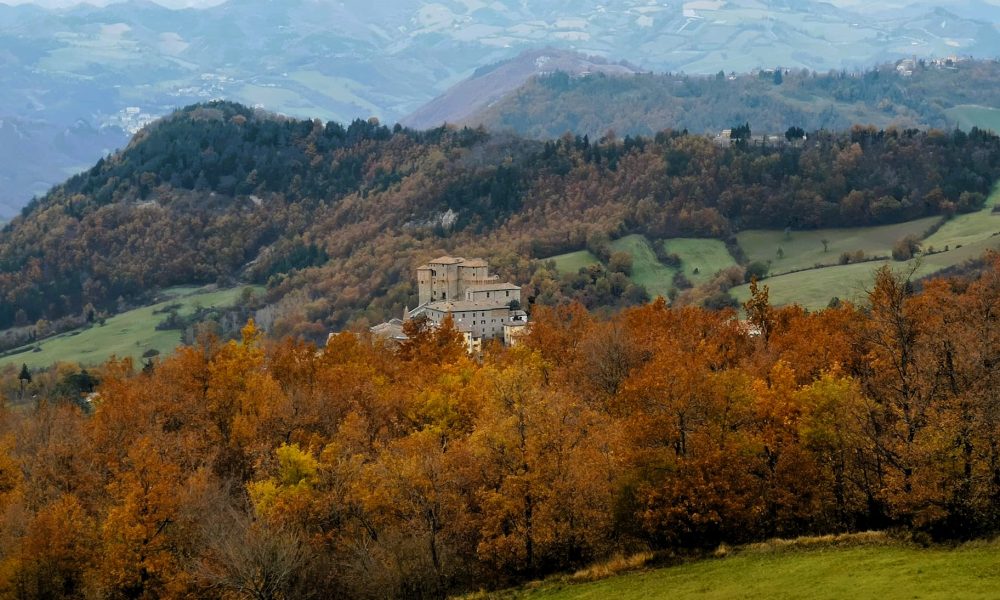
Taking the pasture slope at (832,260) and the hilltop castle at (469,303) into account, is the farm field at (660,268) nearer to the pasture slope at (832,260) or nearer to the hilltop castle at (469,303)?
the pasture slope at (832,260)

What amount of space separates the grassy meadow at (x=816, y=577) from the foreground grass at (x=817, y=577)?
3cm

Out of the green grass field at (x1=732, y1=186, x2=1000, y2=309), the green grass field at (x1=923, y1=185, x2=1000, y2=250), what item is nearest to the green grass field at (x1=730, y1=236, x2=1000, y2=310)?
the green grass field at (x1=732, y1=186, x2=1000, y2=309)

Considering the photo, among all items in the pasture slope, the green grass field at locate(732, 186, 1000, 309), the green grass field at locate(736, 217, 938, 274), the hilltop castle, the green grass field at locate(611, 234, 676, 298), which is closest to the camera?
the hilltop castle

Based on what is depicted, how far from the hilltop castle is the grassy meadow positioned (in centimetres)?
7843

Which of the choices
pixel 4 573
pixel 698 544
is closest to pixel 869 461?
pixel 698 544

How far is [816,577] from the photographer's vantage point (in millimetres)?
35625

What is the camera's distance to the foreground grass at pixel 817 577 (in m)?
32.6

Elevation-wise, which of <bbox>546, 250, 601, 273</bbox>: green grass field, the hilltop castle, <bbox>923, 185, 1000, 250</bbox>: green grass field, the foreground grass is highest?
<bbox>923, 185, 1000, 250</bbox>: green grass field

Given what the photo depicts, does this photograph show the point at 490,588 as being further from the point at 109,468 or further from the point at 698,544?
the point at 109,468

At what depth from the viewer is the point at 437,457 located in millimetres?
44688

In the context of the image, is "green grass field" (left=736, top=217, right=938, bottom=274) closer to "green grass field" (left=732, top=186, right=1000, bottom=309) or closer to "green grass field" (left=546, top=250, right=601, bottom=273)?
"green grass field" (left=732, top=186, right=1000, bottom=309)

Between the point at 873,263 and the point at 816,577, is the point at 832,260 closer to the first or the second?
the point at 873,263

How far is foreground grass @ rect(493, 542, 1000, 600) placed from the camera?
107 feet

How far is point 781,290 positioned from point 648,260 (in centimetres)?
4854
